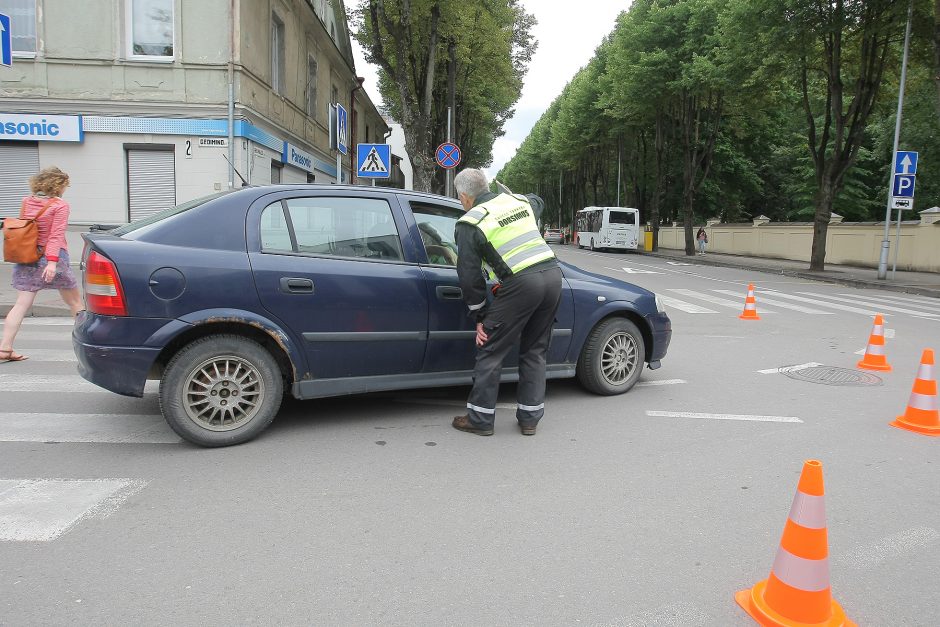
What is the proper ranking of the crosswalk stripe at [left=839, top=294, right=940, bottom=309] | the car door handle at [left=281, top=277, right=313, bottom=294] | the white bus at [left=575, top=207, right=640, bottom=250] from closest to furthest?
the car door handle at [left=281, top=277, right=313, bottom=294] < the crosswalk stripe at [left=839, top=294, right=940, bottom=309] < the white bus at [left=575, top=207, right=640, bottom=250]

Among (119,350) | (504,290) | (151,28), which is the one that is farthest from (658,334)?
(151,28)

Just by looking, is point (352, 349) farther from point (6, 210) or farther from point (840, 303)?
point (6, 210)

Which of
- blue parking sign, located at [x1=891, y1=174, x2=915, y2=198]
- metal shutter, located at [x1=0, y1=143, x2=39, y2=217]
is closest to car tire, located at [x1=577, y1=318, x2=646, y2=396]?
metal shutter, located at [x1=0, y1=143, x2=39, y2=217]

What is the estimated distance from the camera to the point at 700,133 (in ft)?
126

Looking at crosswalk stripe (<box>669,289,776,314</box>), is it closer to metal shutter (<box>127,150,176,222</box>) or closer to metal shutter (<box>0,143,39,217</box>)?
metal shutter (<box>127,150,176,222</box>)

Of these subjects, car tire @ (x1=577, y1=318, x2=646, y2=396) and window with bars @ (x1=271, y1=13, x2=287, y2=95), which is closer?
car tire @ (x1=577, y1=318, x2=646, y2=396)

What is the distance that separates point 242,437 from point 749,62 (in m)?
24.1

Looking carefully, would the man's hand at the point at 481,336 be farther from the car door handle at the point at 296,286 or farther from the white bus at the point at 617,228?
the white bus at the point at 617,228

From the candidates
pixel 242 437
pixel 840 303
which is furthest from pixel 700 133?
pixel 242 437

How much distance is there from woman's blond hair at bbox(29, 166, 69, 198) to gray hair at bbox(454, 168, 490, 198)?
4417 millimetres

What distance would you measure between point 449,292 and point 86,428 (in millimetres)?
2686

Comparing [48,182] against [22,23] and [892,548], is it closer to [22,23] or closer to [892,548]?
[892,548]

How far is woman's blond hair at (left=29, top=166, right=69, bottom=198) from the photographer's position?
657cm

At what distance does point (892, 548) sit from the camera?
314 cm
